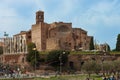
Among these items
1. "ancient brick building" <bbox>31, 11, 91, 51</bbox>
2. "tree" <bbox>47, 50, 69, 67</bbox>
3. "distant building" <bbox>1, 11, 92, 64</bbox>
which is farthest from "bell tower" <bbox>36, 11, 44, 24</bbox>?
"tree" <bbox>47, 50, 69, 67</bbox>

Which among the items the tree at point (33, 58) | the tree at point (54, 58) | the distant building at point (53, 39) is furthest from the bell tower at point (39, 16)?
the tree at point (54, 58)

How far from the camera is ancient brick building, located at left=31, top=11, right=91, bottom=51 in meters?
74.8

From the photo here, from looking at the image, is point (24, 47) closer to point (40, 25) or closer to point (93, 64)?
point (40, 25)

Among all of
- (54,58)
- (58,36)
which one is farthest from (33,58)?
(58,36)

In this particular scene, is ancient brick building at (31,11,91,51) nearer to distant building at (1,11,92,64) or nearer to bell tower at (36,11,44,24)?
distant building at (1,11,92,64)

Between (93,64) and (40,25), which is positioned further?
(40,25)

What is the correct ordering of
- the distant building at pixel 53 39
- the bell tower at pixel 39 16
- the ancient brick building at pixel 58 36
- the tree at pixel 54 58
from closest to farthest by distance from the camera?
1. the tree at pixel 54 58
2. the distant building at pixel 53 39
3. the ancient brick building at pixel 58 36
4. the bell tower at pixel 39 16

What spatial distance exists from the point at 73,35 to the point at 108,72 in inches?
797

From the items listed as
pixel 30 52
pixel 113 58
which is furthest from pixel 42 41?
pixel 113 58

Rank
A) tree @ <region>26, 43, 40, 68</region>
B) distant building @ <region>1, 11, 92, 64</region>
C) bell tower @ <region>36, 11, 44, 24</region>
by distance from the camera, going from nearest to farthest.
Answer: tree @ <region>26, 43, 40, 68</region>
distant building @ <region>1, 11, 92, 64</region>
bell tower @ <region>36, 11, 44, 24</region>

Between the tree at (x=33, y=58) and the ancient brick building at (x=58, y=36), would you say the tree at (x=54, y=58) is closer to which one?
the tree at (x=33, y=58)

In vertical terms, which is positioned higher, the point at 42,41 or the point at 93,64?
the point at 42,41

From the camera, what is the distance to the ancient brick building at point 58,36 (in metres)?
74.8

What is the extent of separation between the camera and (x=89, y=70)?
56.3m
